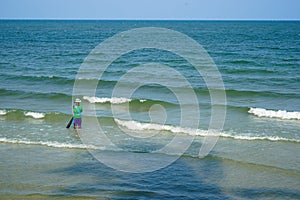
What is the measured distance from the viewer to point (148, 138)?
16.3 meters

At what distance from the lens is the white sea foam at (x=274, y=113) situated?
62.6 ft

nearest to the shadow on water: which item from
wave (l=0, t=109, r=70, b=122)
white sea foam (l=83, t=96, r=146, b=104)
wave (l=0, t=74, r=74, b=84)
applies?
→ wave (l=0, t=109, r=70, b=122)

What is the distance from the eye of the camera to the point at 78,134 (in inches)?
661

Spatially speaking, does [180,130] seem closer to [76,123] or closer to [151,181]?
[76,123]

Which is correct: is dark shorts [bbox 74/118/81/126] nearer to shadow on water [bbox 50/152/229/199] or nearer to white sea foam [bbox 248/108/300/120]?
shadow on water [bbox 50/152/229/199]

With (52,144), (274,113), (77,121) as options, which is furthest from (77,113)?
(274,113)

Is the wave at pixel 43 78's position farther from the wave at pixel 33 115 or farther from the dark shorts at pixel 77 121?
the dark shorts at pixel 77 121

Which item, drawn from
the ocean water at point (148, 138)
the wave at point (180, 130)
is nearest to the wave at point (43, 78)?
the ocean water at point (148, 138)

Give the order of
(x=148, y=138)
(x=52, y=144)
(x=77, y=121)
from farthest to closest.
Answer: (x=77, y=121) → (x=148, y=138) → (x=52, y=144)

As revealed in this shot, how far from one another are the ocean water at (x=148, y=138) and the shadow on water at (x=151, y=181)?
0.03 m

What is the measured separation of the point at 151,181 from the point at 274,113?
32.5 feet

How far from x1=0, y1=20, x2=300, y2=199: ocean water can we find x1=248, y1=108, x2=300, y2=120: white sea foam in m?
0.06

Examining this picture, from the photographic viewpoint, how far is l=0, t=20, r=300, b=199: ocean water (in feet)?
37.3

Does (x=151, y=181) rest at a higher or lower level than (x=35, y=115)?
lower
